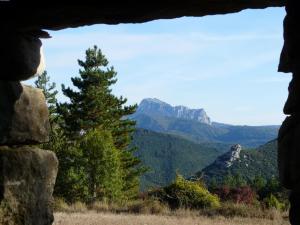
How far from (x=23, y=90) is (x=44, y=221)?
145 centimetres

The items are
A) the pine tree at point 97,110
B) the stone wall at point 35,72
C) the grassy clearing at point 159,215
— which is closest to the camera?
the stone wall at point 35,72

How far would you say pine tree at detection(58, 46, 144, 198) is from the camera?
131 ft

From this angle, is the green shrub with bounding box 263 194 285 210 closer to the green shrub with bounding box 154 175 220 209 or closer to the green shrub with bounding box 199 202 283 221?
the green shrub with bounding box 154 175 220 209

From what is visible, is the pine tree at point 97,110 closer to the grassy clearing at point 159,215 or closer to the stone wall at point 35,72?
the grassy clearing at point 159,215

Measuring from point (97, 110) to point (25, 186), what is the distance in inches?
1371

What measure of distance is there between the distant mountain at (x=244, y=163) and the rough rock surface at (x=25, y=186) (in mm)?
102082

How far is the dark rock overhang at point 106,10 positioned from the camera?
4.88 metres

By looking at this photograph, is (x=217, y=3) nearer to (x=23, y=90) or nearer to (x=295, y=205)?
(x=295, y=205)

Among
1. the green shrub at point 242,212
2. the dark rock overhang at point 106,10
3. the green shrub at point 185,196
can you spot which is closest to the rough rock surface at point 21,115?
the dark rock overhang at point 106,10

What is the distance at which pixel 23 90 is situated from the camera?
6016 mm

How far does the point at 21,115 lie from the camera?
19.4 feet

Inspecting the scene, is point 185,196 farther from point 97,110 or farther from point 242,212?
point 97,110

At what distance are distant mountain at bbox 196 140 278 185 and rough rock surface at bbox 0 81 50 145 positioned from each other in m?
102

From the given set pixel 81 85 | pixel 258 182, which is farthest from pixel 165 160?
pixel 81 85
